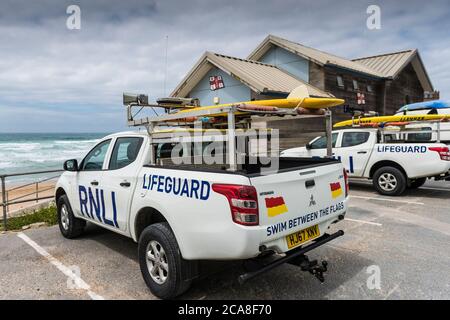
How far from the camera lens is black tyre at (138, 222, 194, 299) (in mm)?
3219

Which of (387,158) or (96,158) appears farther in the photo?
(387,158)

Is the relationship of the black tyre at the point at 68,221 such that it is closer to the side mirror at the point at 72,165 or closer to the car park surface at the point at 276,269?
the car park surface at the point at 276,269

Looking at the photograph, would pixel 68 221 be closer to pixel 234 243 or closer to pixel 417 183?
pixel 234 243

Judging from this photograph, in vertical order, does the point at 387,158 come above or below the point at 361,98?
below

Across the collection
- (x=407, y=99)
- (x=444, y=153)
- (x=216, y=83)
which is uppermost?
(x=407, y=99)

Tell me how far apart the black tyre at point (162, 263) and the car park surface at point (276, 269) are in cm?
23

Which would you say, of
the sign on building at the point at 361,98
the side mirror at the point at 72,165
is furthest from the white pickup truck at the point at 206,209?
the sign on building at the point at 361,98

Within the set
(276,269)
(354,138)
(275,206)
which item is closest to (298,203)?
(275,206)

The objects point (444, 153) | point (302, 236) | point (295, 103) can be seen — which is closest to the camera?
point (302, 236)

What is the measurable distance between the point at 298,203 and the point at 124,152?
2.32 metres

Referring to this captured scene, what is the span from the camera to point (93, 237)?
5.63m

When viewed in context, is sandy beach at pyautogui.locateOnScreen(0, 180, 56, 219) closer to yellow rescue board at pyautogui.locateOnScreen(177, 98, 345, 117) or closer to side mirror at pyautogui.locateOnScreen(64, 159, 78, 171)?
side mirror at pyautogui.locateOnScreen(64, 159, 78, 171)

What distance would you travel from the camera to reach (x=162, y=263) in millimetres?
3422
